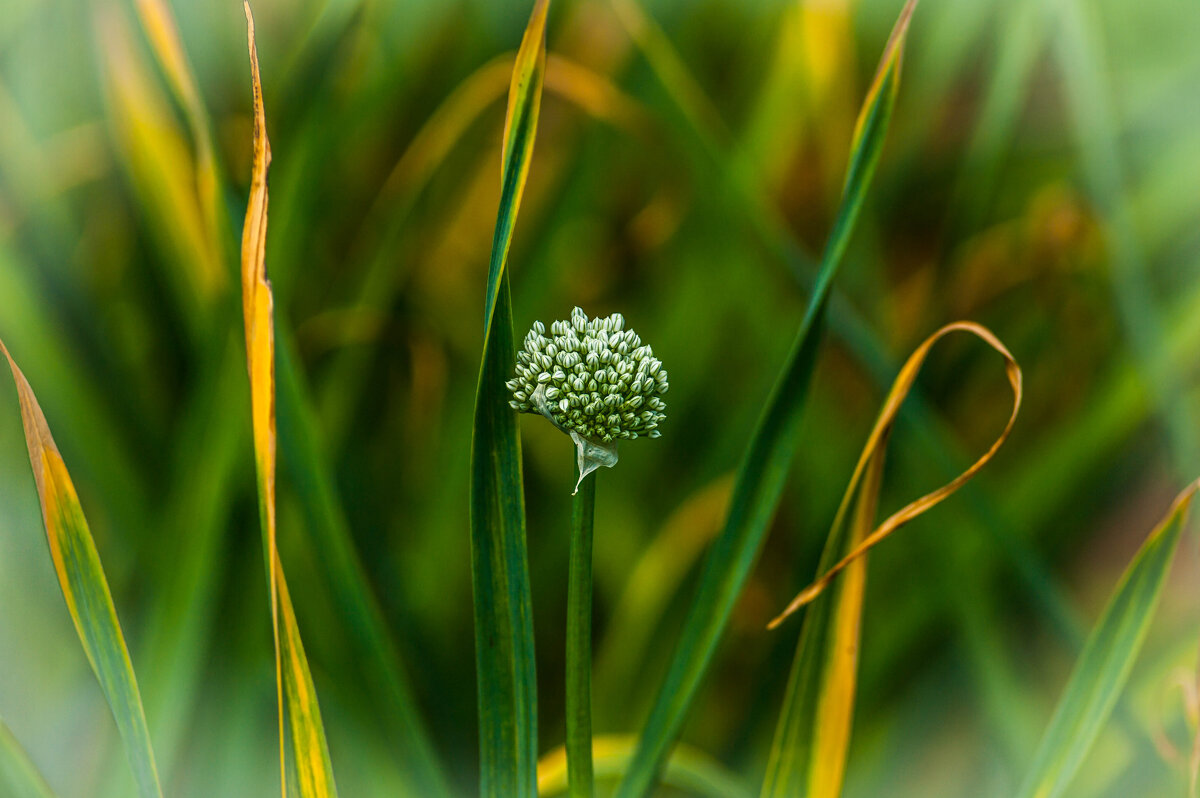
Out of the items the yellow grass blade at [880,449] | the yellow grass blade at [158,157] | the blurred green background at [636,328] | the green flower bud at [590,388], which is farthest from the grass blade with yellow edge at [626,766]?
the yellow grass blade at [158,157]

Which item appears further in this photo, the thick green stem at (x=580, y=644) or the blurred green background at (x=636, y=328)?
the blurred green background at (x=636, y=328)

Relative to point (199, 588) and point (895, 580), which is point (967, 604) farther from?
point (199, 588)

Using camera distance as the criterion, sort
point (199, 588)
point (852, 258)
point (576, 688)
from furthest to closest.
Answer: point (852, 258) → point (199, 588) → point (576, 688)

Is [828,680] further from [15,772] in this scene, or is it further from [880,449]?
[15,772]

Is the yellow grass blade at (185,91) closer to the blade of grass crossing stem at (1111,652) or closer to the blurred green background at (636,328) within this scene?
the blurred green background at (636,328)

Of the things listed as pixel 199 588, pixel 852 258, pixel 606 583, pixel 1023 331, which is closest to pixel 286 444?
pixel 199 588

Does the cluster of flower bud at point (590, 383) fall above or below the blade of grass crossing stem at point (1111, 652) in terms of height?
above
